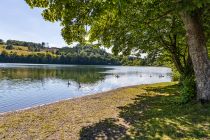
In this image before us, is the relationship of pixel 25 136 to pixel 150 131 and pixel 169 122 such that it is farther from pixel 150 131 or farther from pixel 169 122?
pixel 169 122

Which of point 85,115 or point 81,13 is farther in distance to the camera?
point 85,115

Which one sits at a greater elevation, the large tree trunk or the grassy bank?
the large tree trunk

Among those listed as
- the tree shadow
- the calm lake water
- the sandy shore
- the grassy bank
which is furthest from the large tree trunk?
the calm lake water

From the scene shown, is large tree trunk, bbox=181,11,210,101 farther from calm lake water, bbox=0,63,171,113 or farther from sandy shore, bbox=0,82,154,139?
calm lake water, bbox=0,63,171,113

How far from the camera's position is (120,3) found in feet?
40.2

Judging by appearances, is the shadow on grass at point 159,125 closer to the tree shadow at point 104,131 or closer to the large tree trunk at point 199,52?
the tree shadow at point 104,131

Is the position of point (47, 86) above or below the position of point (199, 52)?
below

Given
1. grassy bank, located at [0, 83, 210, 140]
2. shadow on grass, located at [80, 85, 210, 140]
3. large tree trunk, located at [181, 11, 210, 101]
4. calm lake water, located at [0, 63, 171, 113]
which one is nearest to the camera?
shadow on grass, located at [80, 85, 210, 140]

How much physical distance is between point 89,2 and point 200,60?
8727 mm

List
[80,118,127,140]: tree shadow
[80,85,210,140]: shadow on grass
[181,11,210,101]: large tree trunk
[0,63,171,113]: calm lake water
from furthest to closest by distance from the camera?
[0,63,171,113]: calm lake water → [181,11,210,101]: large tree trunk → [80,118,127,140]: tree shadow → [80,85,210,140]: shadow on grass

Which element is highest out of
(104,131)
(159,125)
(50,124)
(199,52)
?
(199,52)

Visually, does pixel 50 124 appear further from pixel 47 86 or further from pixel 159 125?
pixel 47 86

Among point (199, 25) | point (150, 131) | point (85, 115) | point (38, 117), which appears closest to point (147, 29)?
point (199, 25)

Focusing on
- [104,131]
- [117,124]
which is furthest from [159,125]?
[104,131]
